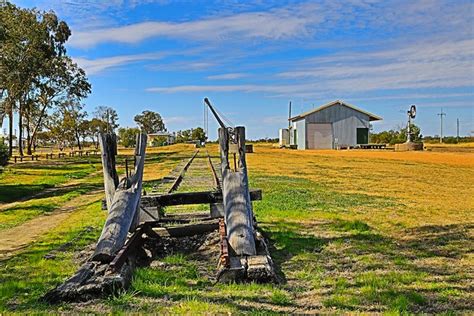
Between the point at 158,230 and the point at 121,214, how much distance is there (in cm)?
151

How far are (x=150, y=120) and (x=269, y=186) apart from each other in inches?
3915

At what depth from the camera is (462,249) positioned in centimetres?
782

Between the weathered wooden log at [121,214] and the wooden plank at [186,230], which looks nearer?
the weathered wooden log at [121,214]

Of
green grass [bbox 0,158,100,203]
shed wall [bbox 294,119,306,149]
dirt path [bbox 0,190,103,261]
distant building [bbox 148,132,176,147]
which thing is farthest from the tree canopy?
dirt path [bbox 0,190,103,261]

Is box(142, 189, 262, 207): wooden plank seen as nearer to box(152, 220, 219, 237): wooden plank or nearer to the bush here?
box(152, 220, 219, 237): wooden plank

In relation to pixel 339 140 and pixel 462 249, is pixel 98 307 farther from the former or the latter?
pixel 339 140

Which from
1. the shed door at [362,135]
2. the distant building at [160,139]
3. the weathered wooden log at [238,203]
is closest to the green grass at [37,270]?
the weathered wooden log at [238,203]

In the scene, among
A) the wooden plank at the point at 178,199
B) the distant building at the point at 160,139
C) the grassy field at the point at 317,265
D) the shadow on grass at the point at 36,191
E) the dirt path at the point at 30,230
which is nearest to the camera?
the grassy field at the point at 317,265

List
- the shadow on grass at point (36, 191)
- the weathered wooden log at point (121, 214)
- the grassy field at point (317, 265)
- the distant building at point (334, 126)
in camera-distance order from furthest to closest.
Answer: the distant building at point (334, 126), the shadow on grass at point (36, 191), the weathered wooden log at point (121, 214), the grassy field at point (317, 265)

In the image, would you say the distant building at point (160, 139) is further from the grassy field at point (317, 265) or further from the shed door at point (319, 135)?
the grassy field at point (317, 265)

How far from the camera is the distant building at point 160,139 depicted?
4132 inches

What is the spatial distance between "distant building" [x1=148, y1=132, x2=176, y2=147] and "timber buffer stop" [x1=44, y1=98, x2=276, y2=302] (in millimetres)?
94935

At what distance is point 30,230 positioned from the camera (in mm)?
12039

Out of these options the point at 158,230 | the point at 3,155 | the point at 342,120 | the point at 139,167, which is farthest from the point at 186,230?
the point at 342,120
